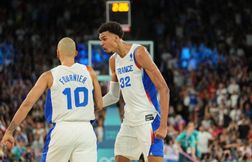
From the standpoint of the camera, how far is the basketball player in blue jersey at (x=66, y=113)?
7.89 metres

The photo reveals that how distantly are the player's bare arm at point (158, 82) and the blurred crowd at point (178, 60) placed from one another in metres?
6.84

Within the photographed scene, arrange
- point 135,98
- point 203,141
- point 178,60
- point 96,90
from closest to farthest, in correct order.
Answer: point 96,90, point 135,98, point 203,141, point 178,60

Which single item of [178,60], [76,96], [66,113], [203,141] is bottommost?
[203,141]

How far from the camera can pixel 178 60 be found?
82.5ft

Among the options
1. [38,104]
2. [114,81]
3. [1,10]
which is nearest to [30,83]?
[38,104]

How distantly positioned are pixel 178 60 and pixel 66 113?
57.1 feet

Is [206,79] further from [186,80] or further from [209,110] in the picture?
[209,110]

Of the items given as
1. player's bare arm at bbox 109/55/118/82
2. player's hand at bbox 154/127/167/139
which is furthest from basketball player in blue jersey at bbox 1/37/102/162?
player's bare arm at bbox 109/55/118/82

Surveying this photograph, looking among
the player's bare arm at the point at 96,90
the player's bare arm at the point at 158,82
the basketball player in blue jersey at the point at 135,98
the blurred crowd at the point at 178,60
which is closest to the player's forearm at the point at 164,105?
the player's bare arm at the point at 158,82

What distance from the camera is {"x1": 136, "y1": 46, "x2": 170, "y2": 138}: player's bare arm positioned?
8.30 meters

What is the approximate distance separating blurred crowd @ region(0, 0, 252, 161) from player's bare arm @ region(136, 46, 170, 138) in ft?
22.5

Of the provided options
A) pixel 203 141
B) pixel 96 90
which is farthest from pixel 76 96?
pixel 203 141

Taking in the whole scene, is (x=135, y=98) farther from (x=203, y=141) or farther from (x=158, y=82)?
(x=203, y=141)

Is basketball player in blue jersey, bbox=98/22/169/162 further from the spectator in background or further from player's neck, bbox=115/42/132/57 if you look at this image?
the spectator in background
